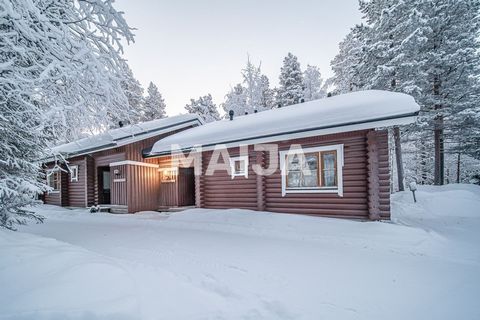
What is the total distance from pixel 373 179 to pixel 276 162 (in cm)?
312

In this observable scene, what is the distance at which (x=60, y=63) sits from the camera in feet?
10.7

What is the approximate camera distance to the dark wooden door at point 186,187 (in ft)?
40.9

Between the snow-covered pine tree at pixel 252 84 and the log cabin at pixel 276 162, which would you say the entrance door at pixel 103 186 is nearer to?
the log cabin at pixel 276 162

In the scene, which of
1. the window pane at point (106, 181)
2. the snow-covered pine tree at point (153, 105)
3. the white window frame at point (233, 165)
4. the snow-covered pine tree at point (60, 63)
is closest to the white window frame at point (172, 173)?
the white window frame at point (233, 165)

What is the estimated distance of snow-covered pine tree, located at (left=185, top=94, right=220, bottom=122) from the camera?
1283 inches

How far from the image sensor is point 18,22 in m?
2.94

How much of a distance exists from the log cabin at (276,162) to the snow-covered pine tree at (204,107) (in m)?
19.0

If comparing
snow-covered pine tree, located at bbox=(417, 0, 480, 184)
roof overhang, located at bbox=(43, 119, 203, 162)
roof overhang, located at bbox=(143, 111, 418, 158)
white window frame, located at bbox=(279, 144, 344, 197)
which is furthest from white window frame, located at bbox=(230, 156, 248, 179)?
snow-covered pine tree, located at bbox=(417, 0, 480, 184)

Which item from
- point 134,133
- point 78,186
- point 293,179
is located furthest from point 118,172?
point 293,179

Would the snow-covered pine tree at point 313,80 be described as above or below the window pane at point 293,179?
above

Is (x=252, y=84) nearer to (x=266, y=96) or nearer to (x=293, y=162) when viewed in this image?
(x=266, y=96)

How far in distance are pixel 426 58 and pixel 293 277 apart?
15803 millimetres

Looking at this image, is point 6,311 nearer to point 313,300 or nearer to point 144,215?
point 313,300

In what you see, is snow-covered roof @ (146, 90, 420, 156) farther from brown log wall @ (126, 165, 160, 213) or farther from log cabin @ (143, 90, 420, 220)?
brown log wall @ (126, 165, 160, 213)
